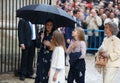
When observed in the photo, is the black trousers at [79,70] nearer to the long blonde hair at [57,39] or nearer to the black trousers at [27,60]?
the long blonde hair at [57,39]

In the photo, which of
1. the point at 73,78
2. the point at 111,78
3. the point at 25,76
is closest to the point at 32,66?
the point at 25,76

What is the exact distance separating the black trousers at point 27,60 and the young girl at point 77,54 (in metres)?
1.87

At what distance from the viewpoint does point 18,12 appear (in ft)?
28.3

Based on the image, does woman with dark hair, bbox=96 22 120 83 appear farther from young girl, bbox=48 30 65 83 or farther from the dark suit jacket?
the dark suit jacket

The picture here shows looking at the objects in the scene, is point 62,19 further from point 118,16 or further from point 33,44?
point 118,16

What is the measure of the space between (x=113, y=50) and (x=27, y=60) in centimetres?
384

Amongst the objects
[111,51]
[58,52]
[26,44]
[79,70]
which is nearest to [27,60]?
[26,44]

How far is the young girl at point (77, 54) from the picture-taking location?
30.4 feet

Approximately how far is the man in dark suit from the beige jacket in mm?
3344

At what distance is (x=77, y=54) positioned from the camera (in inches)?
368

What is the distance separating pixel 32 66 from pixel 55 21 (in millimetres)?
3317

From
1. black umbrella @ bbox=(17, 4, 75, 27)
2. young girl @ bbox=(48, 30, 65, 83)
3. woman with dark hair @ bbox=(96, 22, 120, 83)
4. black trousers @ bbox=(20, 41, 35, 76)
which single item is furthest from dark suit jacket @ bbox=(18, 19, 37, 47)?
woman with dark hair @ bbox=(96, 22, 120, 83)

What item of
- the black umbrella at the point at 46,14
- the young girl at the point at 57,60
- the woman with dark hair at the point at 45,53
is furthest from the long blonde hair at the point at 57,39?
the black umbrella at the point at 46,14

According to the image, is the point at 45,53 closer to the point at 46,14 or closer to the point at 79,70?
the point at 46,14
